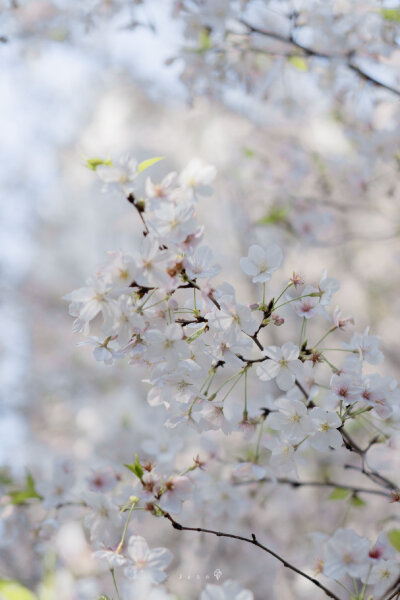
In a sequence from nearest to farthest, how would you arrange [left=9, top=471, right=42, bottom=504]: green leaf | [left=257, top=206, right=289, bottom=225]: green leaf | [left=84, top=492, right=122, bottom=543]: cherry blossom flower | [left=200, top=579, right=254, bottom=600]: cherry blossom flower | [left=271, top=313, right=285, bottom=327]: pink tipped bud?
[left=200, top=579, right=254, bottom=600]: cherry blossom flower → [left=271, top=313, right=285, bottom=327]: pink tipped bud → [left=84, top=492, right=122, bottom=543]: cherry blossom flower → [left=9, top=471, right=42, bottom=504]: green leaf → [left=257, top=206, right=289, bottom=225]: green leaf

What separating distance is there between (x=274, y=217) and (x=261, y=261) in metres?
1.38

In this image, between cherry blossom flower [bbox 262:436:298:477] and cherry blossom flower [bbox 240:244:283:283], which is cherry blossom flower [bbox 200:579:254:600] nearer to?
cherry blossom flower [bbox 262:436:298:477]

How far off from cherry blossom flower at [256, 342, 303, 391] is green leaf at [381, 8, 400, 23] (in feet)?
4.14

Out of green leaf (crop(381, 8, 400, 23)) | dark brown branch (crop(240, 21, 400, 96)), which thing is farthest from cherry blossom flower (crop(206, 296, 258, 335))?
green leaf (crop(381, 8, 400, 23))

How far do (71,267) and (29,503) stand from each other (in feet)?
22.3

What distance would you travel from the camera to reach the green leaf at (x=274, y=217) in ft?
7.07

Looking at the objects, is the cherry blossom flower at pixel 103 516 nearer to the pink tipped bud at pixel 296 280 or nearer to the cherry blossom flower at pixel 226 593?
the cherry blossom flower at pixel 226 593

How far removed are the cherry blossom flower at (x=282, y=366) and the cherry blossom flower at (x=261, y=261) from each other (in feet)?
0.41

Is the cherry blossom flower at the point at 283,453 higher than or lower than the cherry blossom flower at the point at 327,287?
lower

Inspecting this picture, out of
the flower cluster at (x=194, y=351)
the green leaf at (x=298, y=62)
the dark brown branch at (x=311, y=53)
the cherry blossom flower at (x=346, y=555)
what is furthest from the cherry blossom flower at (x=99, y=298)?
the green leaf at (x=298, y=62)

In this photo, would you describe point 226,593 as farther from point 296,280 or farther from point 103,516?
point 296,280

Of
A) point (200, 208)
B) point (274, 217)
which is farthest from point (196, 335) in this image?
point (200, 208)

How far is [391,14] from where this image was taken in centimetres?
151

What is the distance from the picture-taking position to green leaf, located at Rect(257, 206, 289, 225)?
7.07 feet
